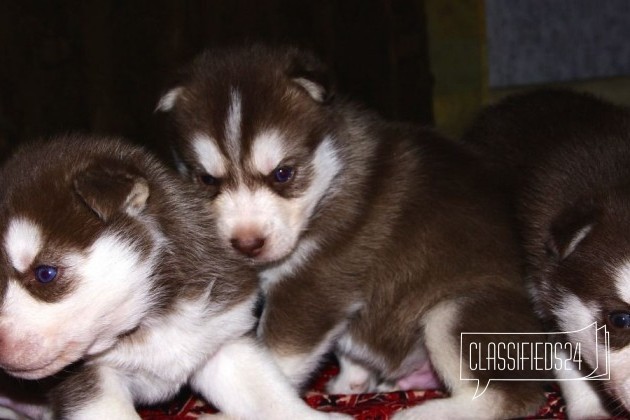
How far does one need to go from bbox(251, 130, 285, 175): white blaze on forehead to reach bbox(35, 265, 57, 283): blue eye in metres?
1.16

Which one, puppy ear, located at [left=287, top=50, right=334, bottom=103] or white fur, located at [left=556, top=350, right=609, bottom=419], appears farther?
puppy ear, located at [left=287, top=50, right=334, bottom=103]

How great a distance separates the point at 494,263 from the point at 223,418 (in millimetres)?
1447

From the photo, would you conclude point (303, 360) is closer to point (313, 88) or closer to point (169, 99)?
point (313, 88)

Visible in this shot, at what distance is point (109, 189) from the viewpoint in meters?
3.25

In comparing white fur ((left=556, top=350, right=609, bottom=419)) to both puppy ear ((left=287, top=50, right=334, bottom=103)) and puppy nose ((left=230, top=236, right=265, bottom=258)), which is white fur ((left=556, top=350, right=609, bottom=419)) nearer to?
puppy nose ((left=230, top=236, right=265, bottom=258))

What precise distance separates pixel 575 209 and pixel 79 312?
2.05 meters

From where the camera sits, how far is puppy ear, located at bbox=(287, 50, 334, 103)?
4258 mm

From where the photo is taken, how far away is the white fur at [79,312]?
3.12 m

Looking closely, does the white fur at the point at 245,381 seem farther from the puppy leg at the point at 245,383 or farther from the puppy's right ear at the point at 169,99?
the puppy's right ear at the point at 169,99

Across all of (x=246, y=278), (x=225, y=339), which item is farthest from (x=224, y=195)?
(x=225, y=339)

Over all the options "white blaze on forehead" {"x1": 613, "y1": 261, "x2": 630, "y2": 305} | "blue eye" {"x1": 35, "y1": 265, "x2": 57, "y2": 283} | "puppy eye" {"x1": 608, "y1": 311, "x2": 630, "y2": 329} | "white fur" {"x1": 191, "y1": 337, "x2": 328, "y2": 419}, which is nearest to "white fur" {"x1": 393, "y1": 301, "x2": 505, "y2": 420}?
"white fur" {"x1": 191, "y1": 337, "x2": 328, "y2": 419}

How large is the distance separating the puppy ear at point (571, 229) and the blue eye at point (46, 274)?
1997mm

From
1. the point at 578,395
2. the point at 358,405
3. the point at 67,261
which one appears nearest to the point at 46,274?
the point at 67,261

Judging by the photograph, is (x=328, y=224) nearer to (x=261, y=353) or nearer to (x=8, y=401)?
(x=261, y=353)
